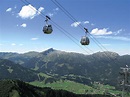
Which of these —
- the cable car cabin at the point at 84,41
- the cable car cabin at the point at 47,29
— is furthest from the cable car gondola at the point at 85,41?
the cable car cabin at the point at 47,29

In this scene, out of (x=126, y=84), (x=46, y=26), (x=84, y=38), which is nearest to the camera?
(x=46, y=26)

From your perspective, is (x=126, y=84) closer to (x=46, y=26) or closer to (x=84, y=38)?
(x=84, y=38)

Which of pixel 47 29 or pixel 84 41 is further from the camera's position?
pixel 84 41

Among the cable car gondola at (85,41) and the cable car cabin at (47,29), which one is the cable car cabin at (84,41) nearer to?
the cable car gondola at (85,41)

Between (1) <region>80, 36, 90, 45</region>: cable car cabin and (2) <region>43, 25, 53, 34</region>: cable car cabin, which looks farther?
(1) <region>80, 36, 90, 45</region>: cable car cabin

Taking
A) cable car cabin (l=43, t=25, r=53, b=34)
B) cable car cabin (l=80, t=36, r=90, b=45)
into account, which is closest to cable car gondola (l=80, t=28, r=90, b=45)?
cable car cabin (l=80, t=36, r=90, b=45)

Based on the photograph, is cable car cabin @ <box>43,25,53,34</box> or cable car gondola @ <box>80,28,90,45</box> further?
cable car gondola @ <box>80,28,90,45</box>

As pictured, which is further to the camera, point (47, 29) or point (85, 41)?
point (85, 41)

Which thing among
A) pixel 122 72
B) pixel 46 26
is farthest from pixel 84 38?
pixel 122 72

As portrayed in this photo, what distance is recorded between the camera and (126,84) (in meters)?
61.4

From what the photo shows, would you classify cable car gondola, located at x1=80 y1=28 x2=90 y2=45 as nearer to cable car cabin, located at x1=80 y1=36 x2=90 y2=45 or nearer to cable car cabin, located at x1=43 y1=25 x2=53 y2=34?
cable car cabin, located at x1=80 y1=36 x2=90 y2=45

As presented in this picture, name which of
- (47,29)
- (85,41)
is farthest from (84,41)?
(47,29)

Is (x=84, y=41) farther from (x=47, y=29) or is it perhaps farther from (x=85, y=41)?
(x=47, y=29)

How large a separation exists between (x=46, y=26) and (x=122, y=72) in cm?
2885
